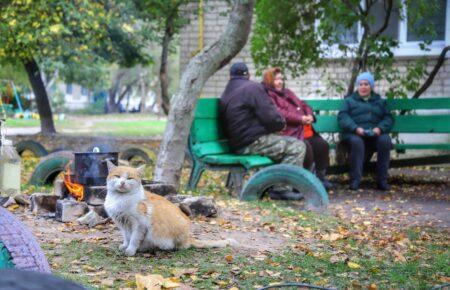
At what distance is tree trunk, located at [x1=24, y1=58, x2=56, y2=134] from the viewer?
19.9 meters

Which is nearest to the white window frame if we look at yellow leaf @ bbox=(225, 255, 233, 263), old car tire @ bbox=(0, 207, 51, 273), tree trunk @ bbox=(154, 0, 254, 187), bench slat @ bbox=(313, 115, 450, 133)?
bench slat @ bbox=(313, 115, 450, 133)

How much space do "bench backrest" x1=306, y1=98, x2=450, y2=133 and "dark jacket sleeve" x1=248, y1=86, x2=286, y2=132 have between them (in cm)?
201

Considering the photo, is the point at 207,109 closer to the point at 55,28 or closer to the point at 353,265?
the point at 353,265

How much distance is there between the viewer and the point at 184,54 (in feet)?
62.2

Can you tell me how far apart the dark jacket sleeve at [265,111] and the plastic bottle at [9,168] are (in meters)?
3.10

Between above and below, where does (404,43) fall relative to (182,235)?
above

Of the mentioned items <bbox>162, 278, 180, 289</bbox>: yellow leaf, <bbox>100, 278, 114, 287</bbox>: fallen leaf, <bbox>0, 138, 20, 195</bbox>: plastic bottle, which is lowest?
<bbox>100, 278, 114, 287</bbox>: fallen leaf

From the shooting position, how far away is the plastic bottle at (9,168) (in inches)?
278

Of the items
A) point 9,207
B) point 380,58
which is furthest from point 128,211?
point 380,58

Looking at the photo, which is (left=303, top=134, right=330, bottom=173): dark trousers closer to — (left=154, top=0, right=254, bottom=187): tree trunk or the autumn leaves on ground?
the autumn leaves on ground

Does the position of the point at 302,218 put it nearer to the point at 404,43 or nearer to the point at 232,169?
the point at 232,169

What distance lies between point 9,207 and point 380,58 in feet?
22.3

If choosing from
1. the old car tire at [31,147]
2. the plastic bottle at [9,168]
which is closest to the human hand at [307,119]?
the plastic bottle at [9,168]

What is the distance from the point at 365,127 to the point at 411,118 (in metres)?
0.81
